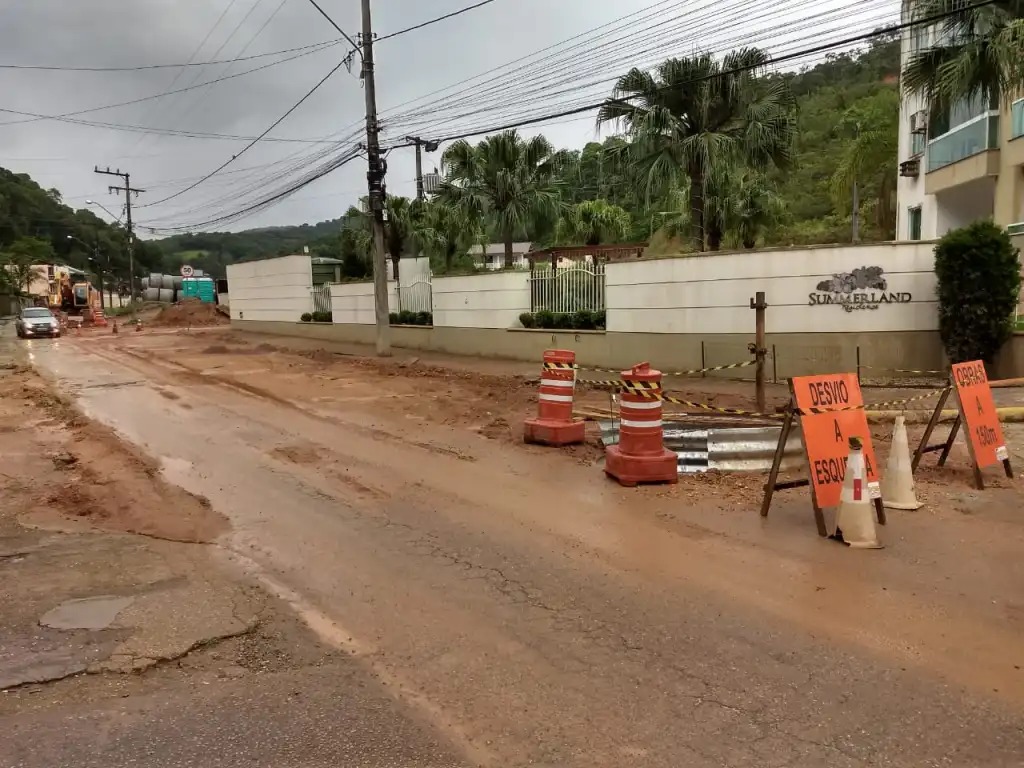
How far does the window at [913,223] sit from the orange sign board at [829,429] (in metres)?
23.1

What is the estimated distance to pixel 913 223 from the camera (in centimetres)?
2658

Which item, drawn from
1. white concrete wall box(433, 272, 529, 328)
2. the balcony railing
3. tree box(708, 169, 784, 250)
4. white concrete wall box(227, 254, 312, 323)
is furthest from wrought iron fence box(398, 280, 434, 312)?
the balcony railing

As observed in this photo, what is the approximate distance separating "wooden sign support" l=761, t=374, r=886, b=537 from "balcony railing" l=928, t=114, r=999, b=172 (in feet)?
56.4

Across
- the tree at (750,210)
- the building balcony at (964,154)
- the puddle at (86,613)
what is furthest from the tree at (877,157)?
the puddle at (86,613)

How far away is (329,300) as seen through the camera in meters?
30.7

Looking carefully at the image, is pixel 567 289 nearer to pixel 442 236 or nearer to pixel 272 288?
pixel 442 236

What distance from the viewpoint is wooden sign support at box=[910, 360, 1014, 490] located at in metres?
Result: 7.30

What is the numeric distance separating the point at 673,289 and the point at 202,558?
1255 cm

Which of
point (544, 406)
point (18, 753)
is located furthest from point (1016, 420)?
point (18, 753)

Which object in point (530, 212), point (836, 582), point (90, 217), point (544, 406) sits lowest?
point (836, 582)

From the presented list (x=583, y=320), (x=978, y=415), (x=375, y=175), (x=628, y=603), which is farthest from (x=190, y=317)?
(x=628, y=603)

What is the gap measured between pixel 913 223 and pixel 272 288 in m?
26.9

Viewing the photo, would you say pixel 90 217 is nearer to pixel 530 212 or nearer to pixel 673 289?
pixel 530 212

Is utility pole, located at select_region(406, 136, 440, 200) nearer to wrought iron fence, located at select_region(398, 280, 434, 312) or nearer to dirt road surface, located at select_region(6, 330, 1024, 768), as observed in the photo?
wrought iron fence, located at select_region(398, 280, 434, 312)
